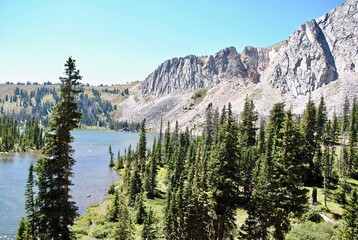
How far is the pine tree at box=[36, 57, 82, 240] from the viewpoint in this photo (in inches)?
851

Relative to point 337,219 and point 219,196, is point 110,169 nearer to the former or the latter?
point 337,219

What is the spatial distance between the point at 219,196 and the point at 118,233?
16.6 m

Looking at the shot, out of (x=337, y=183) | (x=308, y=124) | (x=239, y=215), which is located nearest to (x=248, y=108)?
(x=308, y=124)

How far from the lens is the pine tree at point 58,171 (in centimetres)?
2162

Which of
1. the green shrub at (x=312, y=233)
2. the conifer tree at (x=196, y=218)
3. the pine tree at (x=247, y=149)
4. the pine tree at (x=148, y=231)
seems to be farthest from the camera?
the pine tree at (x=247, y=149)

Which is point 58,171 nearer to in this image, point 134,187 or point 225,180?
point 225,180

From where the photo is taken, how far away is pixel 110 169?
125m

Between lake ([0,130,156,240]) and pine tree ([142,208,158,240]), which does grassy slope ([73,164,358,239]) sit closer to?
lake ([0,130,156,240])

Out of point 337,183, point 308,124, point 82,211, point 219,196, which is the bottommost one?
point 82,211

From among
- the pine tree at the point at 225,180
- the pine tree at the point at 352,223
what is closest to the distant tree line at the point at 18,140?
the pine tree at the point at 225,180

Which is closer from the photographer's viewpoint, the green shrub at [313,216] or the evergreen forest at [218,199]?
the evergreen forest at [218,199]

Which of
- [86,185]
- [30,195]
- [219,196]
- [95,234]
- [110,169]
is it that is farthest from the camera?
[110,169]

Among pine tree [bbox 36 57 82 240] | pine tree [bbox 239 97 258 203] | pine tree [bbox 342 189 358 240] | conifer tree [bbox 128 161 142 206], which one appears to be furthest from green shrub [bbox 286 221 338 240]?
conifer tree [bbox 128 161 142 206]

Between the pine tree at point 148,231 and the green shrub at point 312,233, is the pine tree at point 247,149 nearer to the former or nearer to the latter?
the green shrub at point 312,233
